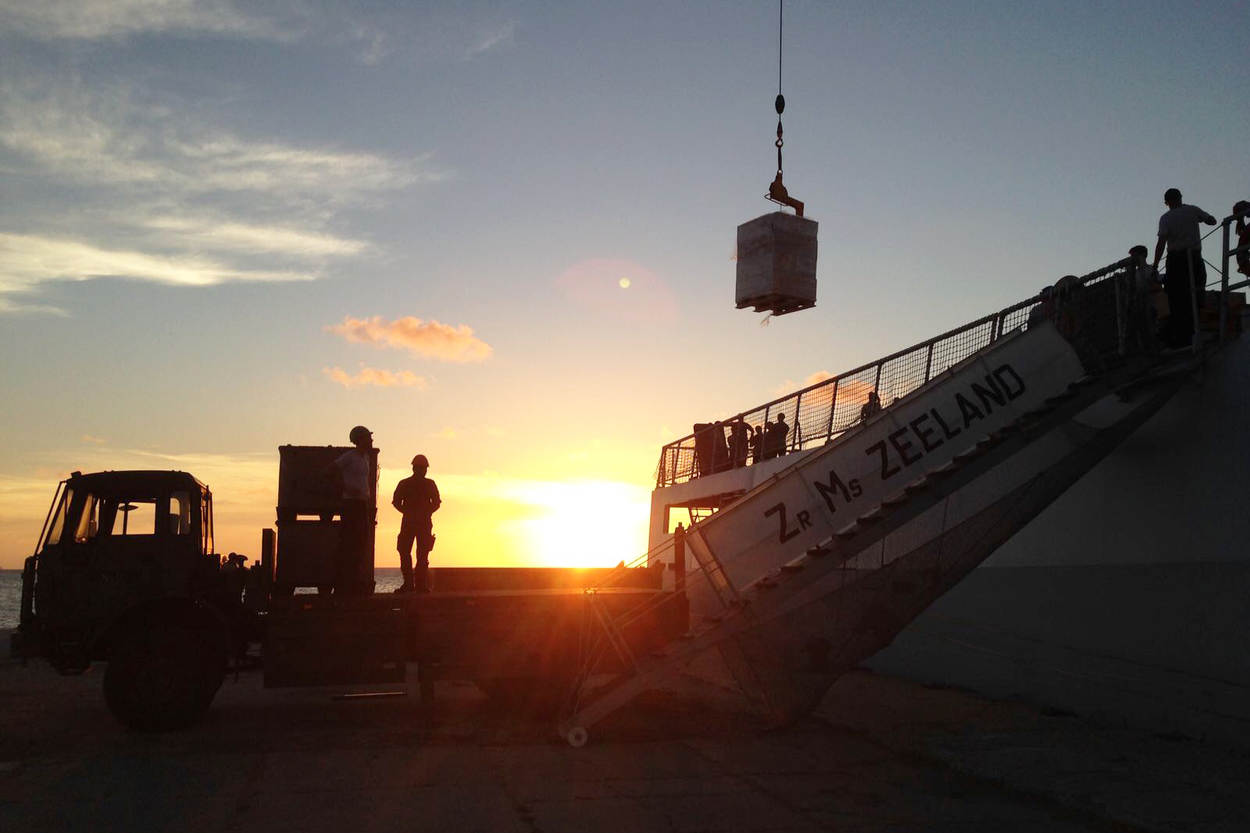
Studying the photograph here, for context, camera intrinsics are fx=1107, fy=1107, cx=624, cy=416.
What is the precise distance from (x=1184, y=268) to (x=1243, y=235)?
0.86 metres

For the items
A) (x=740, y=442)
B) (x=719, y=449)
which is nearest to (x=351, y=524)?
(x=740, y=442)

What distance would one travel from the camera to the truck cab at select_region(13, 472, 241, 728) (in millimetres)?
12109

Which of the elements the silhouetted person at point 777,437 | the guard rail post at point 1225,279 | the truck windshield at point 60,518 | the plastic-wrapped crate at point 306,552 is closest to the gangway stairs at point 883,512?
the guard rail post at point 1225,279

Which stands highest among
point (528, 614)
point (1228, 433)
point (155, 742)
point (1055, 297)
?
point (1055, 297)

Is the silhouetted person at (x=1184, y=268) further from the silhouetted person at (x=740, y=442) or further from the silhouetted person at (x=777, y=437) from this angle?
the silhouetted person at (x=740, y=442)

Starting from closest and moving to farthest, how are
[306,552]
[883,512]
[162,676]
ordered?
[883,512] < [162,676] < [306,552]

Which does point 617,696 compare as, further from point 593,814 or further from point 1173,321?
point 1173,321

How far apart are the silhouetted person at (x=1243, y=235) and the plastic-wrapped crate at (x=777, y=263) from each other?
17.2ft

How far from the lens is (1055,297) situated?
12.6 m

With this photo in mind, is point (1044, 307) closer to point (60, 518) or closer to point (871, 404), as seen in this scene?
point (871, 404)

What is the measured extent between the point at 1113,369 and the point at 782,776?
545cm

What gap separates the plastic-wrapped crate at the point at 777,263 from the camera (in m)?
14.8

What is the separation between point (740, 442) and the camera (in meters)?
23.8

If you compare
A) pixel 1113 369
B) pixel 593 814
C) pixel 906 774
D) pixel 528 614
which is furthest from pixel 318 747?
pixel 1113 369
